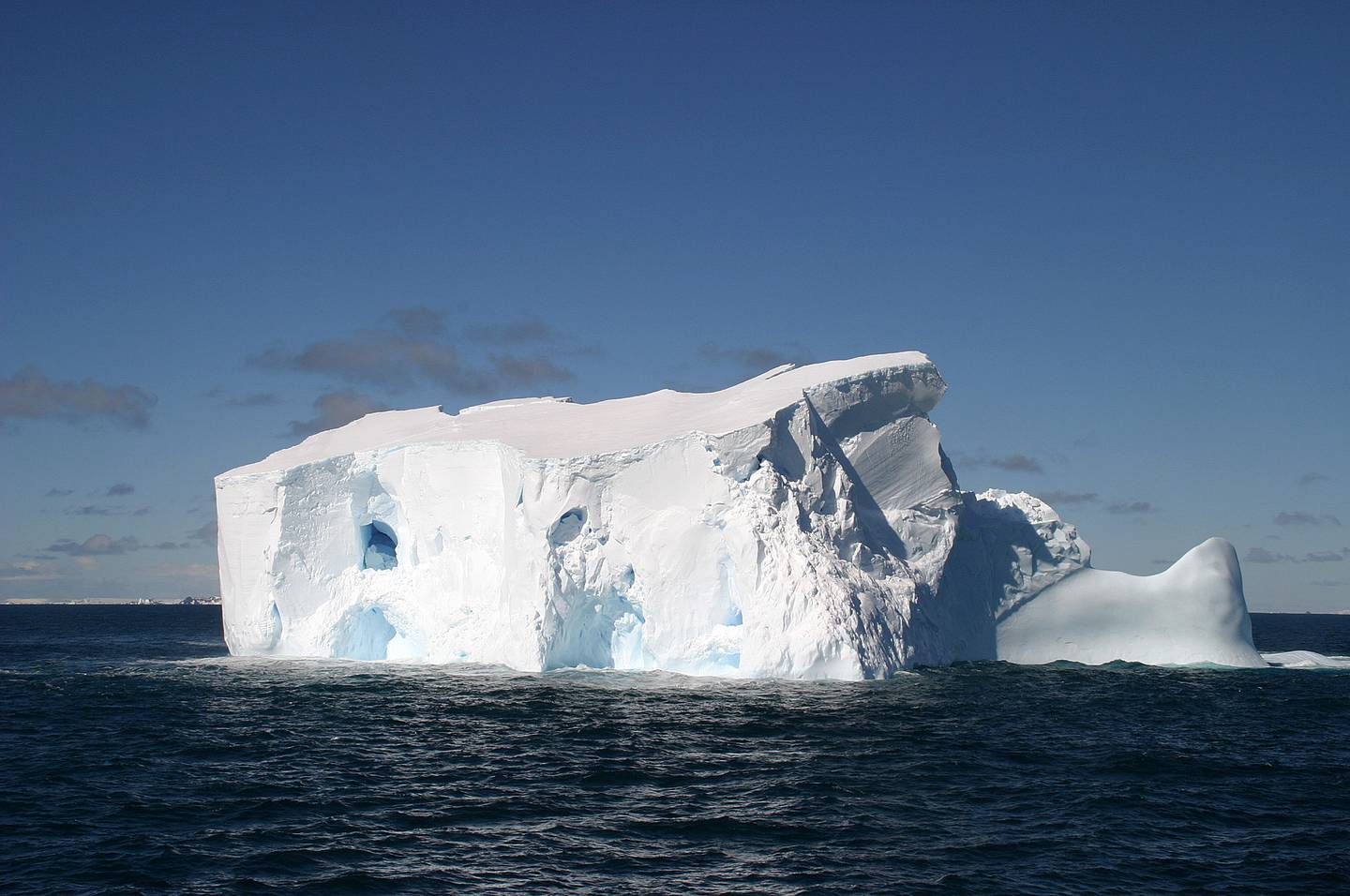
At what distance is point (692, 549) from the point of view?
24516mm

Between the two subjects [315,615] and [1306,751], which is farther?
[315,615]

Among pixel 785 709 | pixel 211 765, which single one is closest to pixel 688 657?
pixel 785 709

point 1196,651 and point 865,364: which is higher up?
point 865,364

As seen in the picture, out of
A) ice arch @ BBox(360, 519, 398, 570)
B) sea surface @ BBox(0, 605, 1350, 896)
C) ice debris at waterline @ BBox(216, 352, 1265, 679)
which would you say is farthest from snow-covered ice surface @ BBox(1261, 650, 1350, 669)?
ice arch @ BBox(360, 519, 398, 570)

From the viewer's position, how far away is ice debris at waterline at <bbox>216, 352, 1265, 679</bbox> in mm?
24234

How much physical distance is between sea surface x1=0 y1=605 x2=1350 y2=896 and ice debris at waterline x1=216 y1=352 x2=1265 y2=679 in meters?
2.10

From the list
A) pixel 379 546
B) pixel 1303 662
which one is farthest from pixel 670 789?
pixel 1303 662

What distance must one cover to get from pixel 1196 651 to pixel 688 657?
14.2 metres

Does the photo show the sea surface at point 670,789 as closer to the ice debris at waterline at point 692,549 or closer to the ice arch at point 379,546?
the ice debris at waterline at point 692,549

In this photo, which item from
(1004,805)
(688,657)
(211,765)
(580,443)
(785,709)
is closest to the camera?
(1004,805)

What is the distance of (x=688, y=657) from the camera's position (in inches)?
963

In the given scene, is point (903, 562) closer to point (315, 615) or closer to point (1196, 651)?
point (1196, 651)

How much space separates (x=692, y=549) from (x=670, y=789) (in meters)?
11.0

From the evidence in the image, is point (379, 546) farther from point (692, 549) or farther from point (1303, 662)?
point (1303, 662)
